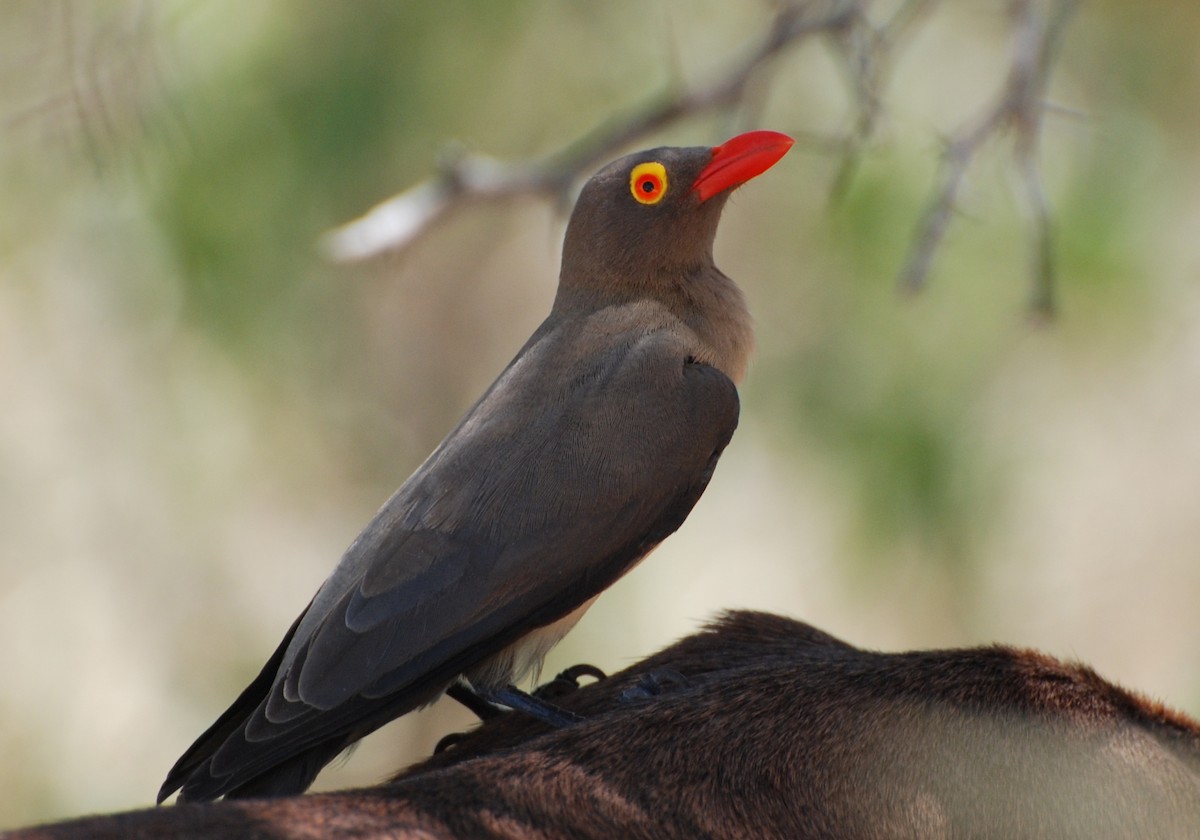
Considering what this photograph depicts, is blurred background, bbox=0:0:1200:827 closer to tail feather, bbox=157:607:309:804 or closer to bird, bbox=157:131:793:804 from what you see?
bird, bbox=157:131:793:804

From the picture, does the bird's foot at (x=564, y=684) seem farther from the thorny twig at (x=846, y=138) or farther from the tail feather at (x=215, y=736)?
the thorny twig at (x=846, y=138)

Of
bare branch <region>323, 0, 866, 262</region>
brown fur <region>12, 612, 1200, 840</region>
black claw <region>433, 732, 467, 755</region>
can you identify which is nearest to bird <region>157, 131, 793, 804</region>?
black claw <region>433, 732, 467, 755</region>

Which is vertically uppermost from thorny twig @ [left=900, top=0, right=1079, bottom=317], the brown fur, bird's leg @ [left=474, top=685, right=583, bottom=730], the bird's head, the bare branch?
the bare branch

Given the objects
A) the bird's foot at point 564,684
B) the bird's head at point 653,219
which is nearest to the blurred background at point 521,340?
the bird's head at point 653,219

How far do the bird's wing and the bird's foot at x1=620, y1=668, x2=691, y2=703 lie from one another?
29 cm

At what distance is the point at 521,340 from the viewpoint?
1300 cm

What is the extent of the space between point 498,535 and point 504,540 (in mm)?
22

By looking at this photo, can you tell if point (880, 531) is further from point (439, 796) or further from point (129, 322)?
point (439, 796)

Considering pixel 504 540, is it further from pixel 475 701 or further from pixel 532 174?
pixel 532 174

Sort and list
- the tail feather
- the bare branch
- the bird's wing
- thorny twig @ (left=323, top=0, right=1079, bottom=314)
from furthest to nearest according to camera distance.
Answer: the bare branch → thorny twig @ (left=323, top=0, right=1079, bottom=314) → the tail feather → the bird's wing

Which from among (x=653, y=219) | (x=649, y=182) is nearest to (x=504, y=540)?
(x=653, y=219)

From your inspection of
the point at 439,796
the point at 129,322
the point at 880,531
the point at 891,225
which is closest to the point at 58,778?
the point at 129,322

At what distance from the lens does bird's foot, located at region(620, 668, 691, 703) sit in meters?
3.56

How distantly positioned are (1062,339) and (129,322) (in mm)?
7393
